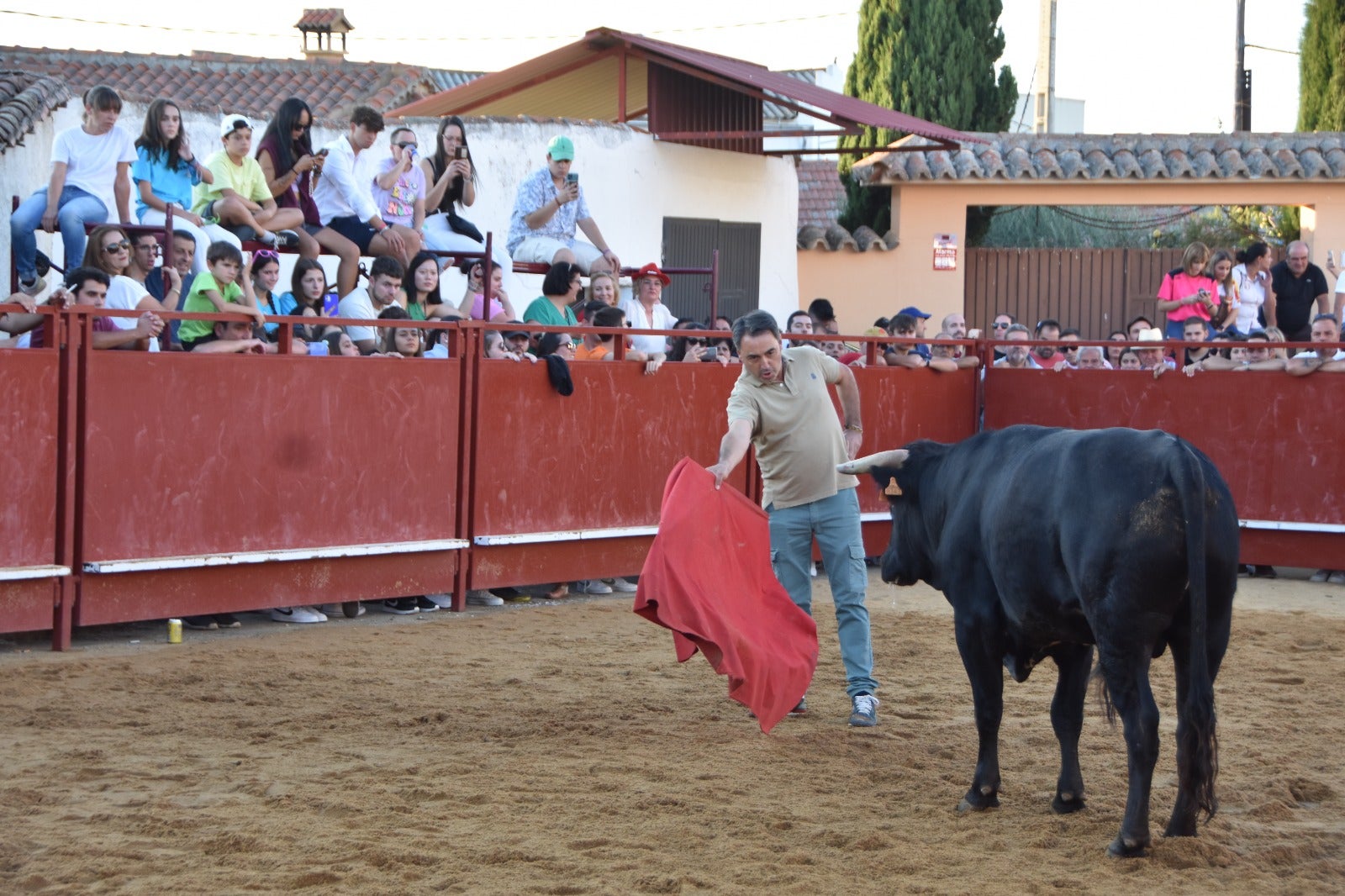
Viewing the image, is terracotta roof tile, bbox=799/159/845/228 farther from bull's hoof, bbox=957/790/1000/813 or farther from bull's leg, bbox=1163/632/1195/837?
bull's leg, bbox=1163/632/1195/837

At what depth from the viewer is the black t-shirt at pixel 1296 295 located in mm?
13680

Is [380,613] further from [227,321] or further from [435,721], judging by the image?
[435,721]

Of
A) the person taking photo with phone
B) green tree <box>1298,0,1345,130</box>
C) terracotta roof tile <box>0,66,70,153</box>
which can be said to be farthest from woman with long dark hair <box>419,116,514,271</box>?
green tree <box>1298,0,1345,130</box>

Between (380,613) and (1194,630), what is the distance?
19.2ft

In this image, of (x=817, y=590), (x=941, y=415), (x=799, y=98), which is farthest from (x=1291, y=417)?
(x=799, y=98)

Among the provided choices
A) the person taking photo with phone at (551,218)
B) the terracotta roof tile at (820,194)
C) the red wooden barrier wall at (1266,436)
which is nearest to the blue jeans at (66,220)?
the person taking photo with phone at (551,218)

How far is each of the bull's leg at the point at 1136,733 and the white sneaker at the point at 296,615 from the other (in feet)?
17.7

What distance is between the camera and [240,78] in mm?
23172

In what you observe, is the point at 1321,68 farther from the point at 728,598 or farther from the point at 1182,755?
the point at 1182,755

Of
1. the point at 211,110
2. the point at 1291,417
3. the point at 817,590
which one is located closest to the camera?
the point at 817,590

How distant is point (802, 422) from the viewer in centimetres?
682

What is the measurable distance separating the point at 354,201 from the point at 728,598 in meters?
5.06

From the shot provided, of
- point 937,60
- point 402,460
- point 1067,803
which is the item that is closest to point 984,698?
point 1067,803

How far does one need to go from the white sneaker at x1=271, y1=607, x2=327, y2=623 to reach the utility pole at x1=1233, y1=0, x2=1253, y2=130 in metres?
24.3
